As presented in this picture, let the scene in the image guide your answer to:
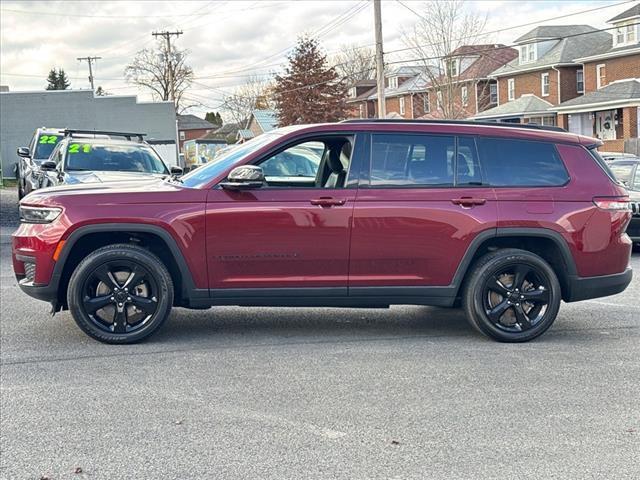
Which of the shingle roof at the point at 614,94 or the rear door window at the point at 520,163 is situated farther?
the shingle roof at the point at 614,94

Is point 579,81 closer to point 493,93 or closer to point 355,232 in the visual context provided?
point 493,93

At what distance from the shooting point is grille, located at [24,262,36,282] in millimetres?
6558

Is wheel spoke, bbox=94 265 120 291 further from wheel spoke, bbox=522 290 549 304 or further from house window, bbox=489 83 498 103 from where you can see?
house window, bbox=489 83 498 103

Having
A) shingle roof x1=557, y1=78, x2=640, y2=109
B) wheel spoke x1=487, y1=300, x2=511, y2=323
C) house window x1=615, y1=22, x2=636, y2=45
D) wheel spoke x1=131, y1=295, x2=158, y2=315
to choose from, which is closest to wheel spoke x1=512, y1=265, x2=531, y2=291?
wheel spoke x1=487, y1=300, x2=511, y2=323

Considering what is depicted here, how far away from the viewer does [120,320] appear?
259 inches

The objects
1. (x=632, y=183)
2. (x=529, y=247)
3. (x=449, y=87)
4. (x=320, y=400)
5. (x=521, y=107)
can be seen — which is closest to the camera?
(x=320, y=400)

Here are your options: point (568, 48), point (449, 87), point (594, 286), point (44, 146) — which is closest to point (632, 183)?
point (594, 286)

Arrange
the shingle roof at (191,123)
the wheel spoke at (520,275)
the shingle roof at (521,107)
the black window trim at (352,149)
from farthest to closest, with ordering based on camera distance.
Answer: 1. the shingle roof at (191,123)
2. the shingle roof at (521,107)
3. the wheel spoke at (520,275)
4. the black window trim at (352,149)

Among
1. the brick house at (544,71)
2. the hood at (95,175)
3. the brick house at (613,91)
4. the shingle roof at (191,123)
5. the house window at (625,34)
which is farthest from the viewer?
the shingle roof at (191,123)

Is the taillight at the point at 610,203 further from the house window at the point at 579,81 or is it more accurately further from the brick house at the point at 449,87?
the house window at the point at 579,81

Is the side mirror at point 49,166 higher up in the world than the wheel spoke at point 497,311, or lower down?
higher up

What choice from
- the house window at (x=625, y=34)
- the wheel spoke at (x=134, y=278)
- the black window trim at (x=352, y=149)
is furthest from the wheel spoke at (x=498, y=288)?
the house window at (x=625, y=34)

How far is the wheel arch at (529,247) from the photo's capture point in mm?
6668

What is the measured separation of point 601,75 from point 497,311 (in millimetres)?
43695
